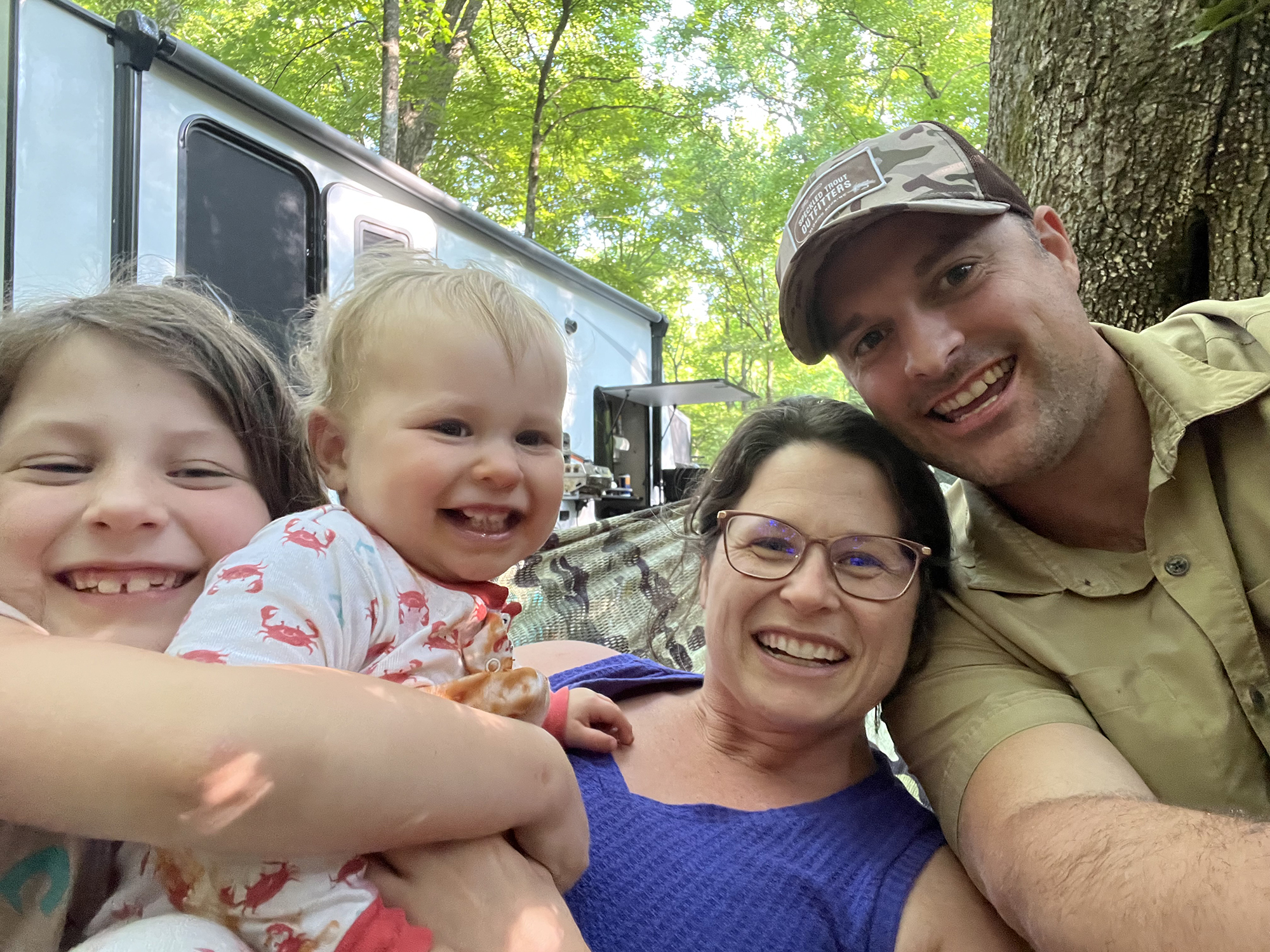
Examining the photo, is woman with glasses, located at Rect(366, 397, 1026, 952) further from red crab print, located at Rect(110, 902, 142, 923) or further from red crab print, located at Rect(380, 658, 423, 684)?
red crab print, located at Rect(110, 902, 142, 923)

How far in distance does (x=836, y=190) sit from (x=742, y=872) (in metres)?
1.24

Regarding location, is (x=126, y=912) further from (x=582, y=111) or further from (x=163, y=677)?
(x=582, y=111)

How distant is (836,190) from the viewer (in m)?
1.59

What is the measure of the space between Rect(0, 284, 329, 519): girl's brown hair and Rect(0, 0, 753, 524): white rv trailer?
0.25 meters

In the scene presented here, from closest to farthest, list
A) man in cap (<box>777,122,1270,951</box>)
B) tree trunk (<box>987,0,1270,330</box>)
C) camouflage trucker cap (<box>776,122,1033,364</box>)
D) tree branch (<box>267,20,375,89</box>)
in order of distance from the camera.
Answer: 1. man in cap (<box>777,122,1270,951</box>)
2. camouflage trucker cap (<box>776,122,1033,364</box>)
3. tree trunk (<box>987,0,1270,330</box>)
4. tree branch (<box>267,20,375,89</box>)

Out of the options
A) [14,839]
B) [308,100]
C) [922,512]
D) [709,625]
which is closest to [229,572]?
[14,839]

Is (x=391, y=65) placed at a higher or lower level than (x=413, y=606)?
higher

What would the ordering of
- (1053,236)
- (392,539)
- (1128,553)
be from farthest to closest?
(1053,236)
(1128,553)
(392,539)

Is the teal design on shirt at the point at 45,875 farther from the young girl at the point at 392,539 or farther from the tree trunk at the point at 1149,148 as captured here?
the tree trunk at the point at 1149,148

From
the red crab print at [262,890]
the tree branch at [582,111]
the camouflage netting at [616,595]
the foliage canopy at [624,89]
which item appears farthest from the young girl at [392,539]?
the tree branch at [582,111]

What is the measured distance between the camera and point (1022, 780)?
1.18 m

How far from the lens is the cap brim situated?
1.49m

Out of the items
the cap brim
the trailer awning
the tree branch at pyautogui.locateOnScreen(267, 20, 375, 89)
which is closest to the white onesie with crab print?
the cap brim

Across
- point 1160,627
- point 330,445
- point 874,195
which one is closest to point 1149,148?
point 874,195
